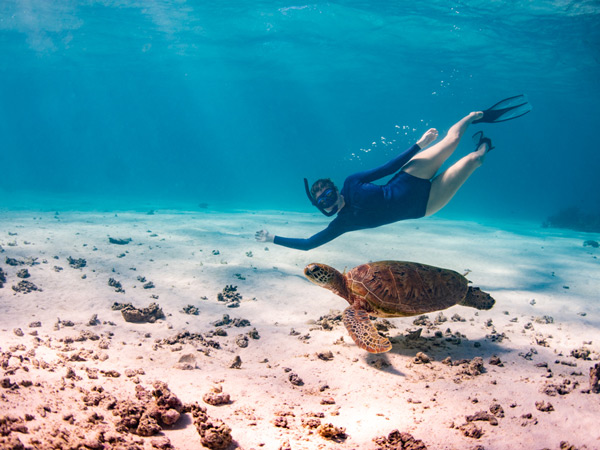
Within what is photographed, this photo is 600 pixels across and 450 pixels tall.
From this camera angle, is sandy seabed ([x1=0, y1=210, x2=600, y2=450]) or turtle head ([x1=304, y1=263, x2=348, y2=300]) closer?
sandy seabed ([x1=0, y1=210, x2=600, y2=450])

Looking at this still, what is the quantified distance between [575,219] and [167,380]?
31314mm

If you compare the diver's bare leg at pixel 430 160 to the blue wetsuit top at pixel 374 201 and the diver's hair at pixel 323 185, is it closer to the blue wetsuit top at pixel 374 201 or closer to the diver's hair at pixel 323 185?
the blue wetsuit top at pixel 374 201

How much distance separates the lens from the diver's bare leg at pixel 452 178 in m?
6.26

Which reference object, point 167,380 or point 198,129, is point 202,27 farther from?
point 198,129

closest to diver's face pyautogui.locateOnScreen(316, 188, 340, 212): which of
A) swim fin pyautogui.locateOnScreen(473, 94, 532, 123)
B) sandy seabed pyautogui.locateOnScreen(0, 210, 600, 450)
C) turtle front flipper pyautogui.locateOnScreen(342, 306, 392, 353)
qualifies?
sandy seabed pyautogui.locateOnScreen(0, 210, 600, 450)

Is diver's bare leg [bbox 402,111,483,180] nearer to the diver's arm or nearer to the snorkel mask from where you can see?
the snorkel mask

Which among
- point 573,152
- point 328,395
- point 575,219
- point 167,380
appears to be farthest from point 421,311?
point 573,152

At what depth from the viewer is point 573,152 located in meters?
110

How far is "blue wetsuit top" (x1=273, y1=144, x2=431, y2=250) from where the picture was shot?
625 cm

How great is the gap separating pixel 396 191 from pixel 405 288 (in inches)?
120

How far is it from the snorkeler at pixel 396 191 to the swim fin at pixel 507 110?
929 mm

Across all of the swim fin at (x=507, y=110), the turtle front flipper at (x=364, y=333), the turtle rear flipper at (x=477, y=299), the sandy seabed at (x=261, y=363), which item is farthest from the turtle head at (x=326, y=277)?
the swim fin at (x=507, y=110)

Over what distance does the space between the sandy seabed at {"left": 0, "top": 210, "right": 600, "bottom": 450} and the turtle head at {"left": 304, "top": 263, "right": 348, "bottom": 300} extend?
0.63 metres

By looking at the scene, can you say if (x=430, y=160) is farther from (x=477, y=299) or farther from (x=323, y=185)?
(x=477, y=299)
